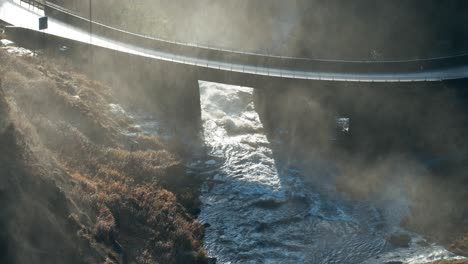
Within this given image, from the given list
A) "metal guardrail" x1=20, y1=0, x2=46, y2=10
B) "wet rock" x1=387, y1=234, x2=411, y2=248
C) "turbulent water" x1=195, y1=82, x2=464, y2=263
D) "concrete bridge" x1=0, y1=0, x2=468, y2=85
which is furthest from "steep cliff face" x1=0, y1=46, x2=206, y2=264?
"wet rock" x1=387, y1=234, x2=411, y2=248

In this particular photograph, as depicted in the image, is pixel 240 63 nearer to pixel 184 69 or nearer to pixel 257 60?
pixel 257 60

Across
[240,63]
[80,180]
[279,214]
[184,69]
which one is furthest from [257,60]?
[80,180]

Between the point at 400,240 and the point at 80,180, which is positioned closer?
the point at 80,180

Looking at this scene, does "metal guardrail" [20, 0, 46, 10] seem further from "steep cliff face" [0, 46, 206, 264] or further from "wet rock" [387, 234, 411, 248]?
"wet rock" [387, 234, 411, 248]

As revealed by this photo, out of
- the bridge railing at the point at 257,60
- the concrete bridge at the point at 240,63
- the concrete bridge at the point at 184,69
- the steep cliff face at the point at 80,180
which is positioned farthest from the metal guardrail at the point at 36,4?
the steep cliff face at the point at 80,180

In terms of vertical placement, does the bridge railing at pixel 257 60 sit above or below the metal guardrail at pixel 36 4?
below

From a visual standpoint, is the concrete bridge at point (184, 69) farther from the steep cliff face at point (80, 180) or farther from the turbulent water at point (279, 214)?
Answer: the turbulent water at point (279, 214)

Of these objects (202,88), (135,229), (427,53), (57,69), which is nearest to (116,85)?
(57,69)
